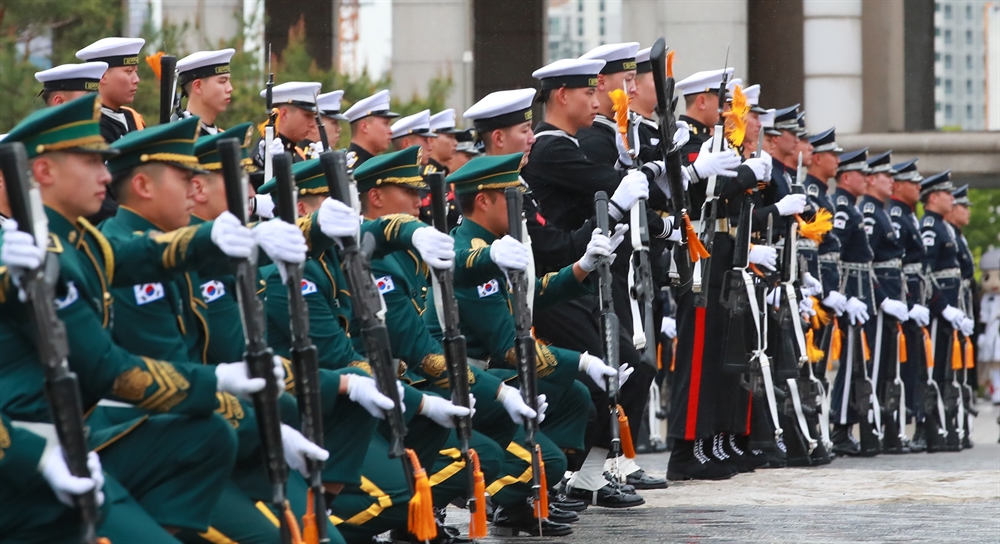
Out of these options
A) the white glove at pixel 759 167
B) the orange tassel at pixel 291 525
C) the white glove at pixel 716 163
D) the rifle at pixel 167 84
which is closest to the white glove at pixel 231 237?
the orange tassel at pixel 291 525

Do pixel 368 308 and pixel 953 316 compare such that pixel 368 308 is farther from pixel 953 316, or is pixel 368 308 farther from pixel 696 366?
pixel 953 316

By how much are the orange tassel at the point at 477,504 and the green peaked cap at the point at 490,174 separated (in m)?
1.24

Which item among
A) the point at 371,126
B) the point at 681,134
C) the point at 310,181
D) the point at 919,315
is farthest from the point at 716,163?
the point at 919,315

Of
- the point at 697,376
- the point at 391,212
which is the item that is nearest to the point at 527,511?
the point at 391,212

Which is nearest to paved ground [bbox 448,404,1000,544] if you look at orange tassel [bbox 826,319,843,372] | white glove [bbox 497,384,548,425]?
white glove [bbox 497,384,548,425]

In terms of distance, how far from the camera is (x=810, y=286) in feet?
38.3

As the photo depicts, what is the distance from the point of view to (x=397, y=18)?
17.5m

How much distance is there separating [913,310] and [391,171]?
782 cm

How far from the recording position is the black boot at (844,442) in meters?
12.7

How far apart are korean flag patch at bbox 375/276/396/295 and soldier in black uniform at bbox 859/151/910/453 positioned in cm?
723

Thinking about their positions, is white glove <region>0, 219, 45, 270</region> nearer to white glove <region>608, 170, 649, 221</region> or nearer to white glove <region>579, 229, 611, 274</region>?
white glove <region>579, 229, 611, 274</region>

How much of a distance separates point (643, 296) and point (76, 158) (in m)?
4.08

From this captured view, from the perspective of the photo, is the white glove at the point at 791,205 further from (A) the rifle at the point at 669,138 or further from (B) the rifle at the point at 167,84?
(B) the rifle at the point at 167,84

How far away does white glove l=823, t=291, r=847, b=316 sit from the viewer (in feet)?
40.5
